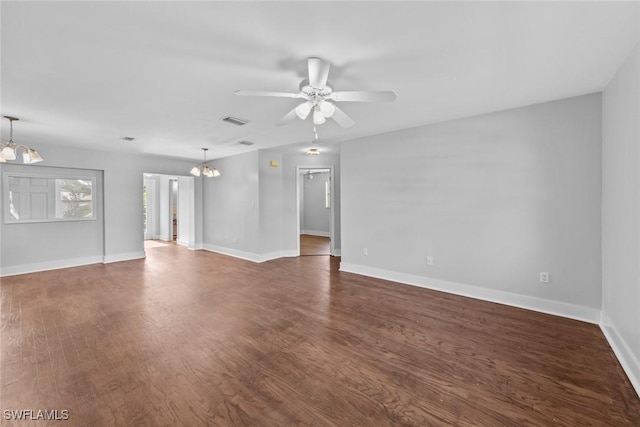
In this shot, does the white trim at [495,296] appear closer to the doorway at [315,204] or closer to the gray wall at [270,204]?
the gray wall at [270,204]

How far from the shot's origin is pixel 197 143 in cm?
510

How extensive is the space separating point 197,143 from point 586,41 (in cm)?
535

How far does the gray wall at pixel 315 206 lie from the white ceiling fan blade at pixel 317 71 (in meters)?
7.85

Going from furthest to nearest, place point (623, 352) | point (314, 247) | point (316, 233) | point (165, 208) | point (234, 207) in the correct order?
point (316, 233)
point (165, 208)
point (314, 247)
point (234, 207)
point (623, 352)

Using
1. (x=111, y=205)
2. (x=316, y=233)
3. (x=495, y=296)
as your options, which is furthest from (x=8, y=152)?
(x=316, y=233)

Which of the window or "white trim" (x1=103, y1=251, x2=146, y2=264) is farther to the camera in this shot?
"white trim" (x1=103, y1=251, x2=146, y2=264)

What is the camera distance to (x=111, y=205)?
234 inches

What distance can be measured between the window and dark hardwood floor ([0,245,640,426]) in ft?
7.08

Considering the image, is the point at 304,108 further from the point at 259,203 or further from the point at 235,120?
the point at 259,203

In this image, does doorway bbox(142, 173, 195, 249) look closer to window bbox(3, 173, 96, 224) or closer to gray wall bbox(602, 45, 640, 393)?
window bbox(3, 173, 96, 224)

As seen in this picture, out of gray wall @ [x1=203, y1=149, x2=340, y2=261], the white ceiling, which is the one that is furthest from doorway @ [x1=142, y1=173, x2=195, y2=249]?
the white ceiling

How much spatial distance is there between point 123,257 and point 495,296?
24.1 ft

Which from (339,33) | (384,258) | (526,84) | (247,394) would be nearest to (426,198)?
(384,258)

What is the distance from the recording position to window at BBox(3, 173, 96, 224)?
486 centimetres
